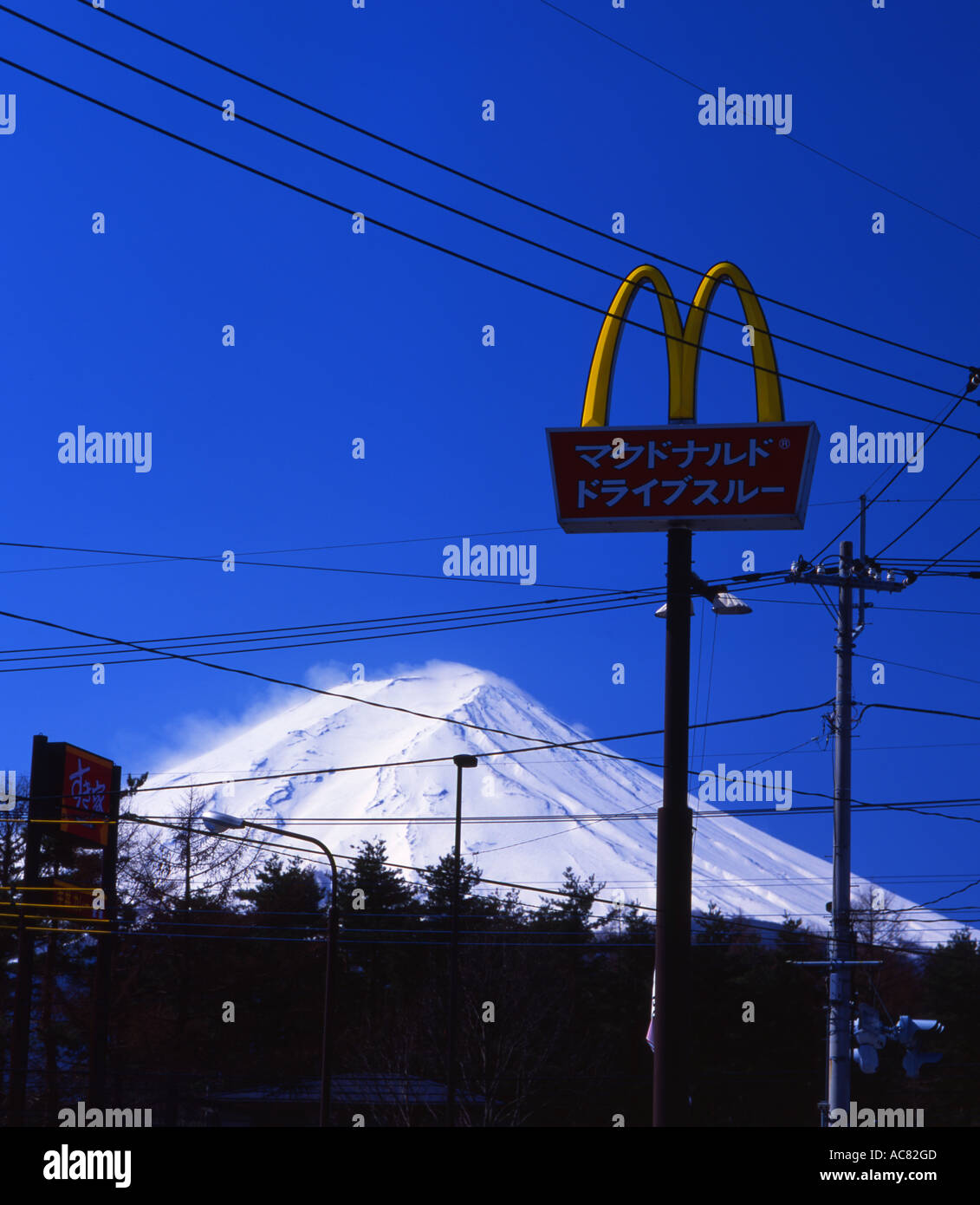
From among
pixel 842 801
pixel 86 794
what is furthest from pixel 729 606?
pixel 86 794

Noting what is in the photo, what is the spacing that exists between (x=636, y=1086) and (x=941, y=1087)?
1622 cm

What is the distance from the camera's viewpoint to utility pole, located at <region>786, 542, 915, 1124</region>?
79.1 ft

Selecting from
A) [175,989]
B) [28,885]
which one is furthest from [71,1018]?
[28,885]

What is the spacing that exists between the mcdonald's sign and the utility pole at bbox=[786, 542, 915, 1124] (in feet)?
37.4

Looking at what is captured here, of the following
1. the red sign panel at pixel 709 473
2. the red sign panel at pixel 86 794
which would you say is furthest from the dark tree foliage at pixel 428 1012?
the red sign panel at pixel 709 473

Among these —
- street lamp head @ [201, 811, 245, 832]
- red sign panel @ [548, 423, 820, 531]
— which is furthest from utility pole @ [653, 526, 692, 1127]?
street lamp head @ [201, 811, 245, 832]

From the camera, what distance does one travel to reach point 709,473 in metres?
14.9

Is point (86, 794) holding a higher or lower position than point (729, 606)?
lower

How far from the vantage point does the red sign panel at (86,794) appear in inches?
1487

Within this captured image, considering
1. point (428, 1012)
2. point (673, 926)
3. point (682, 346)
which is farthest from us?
point (428, 1012)

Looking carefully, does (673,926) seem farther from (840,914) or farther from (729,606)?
(840,914)

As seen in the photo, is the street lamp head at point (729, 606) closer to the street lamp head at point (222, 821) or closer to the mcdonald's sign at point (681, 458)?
the mcdonald's sign at point (681, 458)

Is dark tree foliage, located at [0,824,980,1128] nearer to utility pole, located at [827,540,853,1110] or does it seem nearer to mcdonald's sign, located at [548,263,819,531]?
utility pole, located at [827,540,853,1110]

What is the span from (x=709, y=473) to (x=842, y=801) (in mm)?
12060
